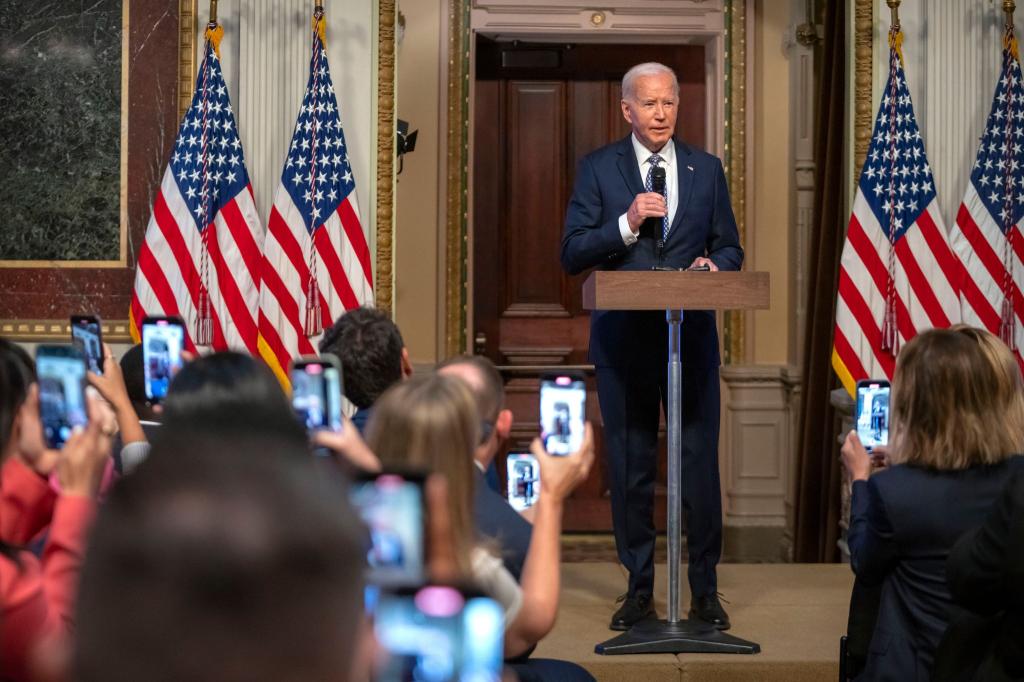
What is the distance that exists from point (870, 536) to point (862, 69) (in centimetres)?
300

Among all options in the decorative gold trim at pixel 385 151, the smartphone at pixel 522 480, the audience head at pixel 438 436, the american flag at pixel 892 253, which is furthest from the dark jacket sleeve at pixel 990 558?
the decorative gold trim at pixel 385 151

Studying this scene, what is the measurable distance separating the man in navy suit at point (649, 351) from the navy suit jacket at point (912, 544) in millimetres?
1076

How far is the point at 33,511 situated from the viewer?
6.66 feet

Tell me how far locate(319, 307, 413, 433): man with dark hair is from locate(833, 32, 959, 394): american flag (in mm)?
2484

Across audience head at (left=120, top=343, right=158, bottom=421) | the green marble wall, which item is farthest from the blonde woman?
the green marble wall

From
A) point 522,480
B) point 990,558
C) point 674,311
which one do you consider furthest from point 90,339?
point 990,558

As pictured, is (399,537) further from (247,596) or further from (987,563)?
(987,563)

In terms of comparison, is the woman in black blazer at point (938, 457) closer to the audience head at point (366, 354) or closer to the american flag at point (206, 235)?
the audience head at point (366, 354)

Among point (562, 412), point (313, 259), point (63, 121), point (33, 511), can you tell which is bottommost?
point (33, 511)

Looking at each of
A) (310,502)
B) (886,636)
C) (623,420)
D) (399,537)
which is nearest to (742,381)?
(623,420)

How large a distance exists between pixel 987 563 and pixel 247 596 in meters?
1.72

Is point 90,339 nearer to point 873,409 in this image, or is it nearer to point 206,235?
point 873,409

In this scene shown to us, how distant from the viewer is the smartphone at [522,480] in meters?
2.83

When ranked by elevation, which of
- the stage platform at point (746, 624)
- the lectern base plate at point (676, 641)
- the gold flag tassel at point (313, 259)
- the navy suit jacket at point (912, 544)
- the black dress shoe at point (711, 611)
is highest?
the gold flag tassel at point (313, 259)
